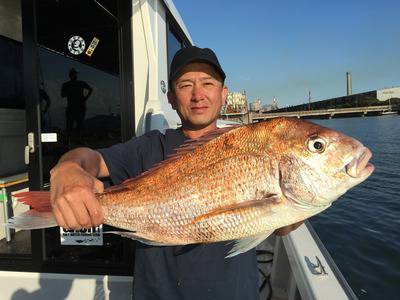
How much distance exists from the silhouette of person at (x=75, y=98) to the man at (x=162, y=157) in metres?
1.29

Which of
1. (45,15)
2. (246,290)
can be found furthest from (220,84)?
(45,15)

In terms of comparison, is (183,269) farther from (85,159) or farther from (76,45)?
(76,45)

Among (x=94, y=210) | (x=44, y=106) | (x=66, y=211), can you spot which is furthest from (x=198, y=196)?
(x=44, y=106)

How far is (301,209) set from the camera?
4.59 feet

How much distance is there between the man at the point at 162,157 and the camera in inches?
59.2

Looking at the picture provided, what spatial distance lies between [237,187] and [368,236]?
7.77 metres

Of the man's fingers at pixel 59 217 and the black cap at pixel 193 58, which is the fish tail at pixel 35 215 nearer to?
the man's fingers at pixel 59 217

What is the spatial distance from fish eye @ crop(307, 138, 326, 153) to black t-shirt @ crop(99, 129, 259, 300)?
71cm

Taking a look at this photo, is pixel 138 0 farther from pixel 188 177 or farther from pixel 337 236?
pixel 337 236

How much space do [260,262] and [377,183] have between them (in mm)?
10022

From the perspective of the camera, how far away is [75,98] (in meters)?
3.18

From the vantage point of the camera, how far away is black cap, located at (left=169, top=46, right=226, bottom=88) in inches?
79.6

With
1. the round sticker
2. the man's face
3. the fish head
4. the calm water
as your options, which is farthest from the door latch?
the calm water

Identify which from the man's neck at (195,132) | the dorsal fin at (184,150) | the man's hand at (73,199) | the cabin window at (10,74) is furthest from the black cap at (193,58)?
the cabin window at (10,74)
